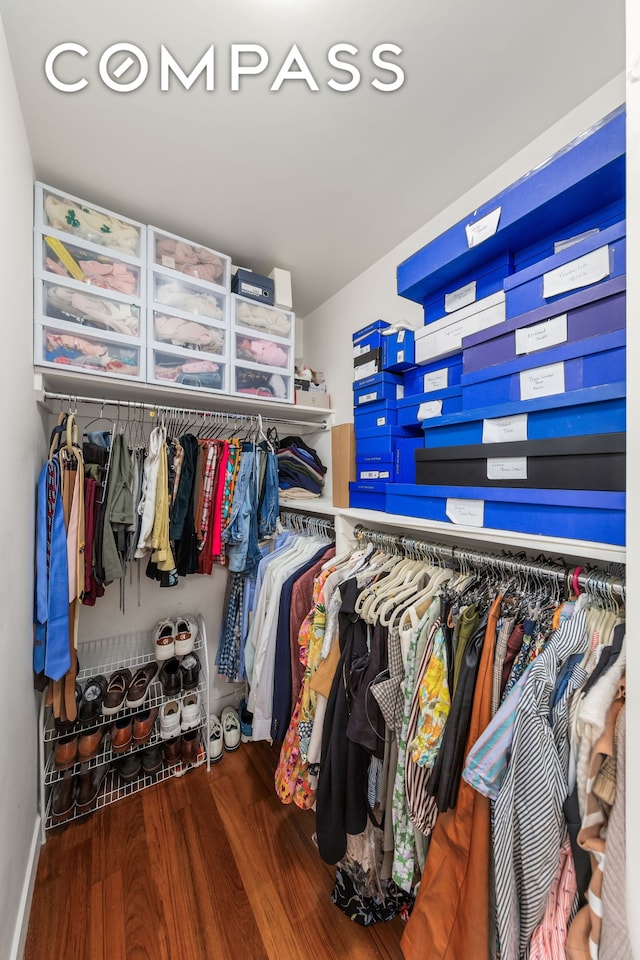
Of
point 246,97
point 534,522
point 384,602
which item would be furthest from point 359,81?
point 384,602

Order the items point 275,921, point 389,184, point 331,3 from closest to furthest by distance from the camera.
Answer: point 331,3 → point 275,921 → point 389,184

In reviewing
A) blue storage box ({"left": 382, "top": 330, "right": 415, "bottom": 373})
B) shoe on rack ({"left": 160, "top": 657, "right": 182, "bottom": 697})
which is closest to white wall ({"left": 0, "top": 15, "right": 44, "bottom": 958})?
shoe on rack ({"left": 160, "top": 657, "right": 182, "bottom": 697})

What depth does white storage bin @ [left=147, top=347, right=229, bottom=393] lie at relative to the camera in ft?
4.61

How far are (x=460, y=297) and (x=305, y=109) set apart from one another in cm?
71

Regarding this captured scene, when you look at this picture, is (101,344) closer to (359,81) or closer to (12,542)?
(12,542)

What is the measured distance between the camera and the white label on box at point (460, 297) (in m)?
1.10

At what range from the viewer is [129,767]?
1.59 meters

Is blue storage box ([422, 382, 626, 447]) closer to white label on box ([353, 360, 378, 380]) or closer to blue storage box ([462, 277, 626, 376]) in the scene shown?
blue storage box ([462, 277, 626, 376])

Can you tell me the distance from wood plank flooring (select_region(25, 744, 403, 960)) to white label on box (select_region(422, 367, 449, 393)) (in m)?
1.78

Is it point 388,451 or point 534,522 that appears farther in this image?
point 388,451

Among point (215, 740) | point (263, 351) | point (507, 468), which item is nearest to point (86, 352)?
point (263, 351)

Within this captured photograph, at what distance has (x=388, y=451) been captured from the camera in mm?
1383

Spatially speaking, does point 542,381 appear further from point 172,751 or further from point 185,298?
point 172,751

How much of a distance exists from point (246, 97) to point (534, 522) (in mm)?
1411
